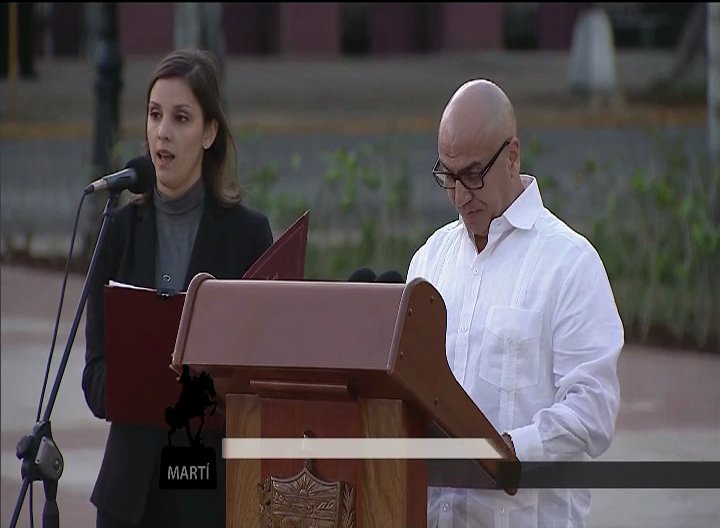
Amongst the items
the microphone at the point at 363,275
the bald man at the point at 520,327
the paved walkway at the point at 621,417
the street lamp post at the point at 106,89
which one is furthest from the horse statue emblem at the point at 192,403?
the street lamp post at the point at 106,89

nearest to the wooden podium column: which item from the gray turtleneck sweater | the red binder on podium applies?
the red binder on podium

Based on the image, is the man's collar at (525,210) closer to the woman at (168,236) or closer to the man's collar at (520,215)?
the man's collar at (520,215)

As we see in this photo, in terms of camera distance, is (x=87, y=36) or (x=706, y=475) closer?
(x=706, y=475)

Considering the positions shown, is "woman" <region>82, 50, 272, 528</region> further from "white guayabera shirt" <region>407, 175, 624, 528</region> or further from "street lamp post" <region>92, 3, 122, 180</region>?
"street lamp post" <region>92, 3, 122, 180</region>

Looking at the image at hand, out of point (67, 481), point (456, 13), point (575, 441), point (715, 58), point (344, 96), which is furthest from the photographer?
point (456, 13)

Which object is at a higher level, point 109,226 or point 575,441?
point 109,226

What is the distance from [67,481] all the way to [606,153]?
15.7m

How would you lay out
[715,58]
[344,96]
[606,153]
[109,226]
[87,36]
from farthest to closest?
[87,36] < [344,96] < [606,153] < [715,58] < [109,226]

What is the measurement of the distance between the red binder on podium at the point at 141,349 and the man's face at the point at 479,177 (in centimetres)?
42

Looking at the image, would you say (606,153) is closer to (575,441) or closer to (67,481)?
(67,481)

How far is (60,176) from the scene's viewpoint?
61.3 feet

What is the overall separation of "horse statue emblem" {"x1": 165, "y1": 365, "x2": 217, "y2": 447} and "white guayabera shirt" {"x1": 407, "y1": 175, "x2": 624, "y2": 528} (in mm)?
539

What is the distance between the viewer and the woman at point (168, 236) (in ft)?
13.3

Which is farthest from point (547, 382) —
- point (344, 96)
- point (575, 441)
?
point (344, 96)
